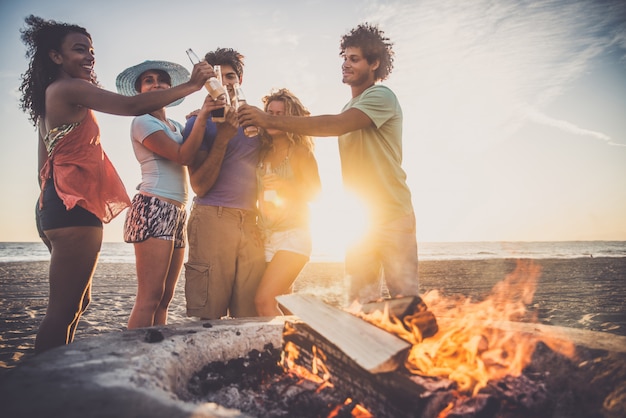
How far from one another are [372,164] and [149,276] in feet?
5.84

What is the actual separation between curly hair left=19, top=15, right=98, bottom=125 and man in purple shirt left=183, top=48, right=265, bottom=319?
1.05 metres

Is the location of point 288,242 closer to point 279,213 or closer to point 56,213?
point 279,213

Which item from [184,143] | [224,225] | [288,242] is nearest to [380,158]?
[288,242]

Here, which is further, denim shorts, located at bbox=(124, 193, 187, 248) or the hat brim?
the hat brim

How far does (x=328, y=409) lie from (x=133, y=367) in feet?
2.87

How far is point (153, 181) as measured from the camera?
279 centimetres

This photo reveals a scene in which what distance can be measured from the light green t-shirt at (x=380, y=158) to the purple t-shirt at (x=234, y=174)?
93 centimetres

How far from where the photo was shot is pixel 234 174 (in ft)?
10.5

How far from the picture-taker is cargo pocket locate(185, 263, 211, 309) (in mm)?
2961

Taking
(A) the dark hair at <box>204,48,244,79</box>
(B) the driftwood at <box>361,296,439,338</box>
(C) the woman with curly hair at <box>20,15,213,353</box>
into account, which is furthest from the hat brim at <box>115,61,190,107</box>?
(B) the driftwood at <box>361,296,439,338</box>

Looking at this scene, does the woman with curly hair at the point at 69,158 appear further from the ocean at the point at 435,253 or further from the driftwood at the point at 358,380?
the ocean at the point at 435,253

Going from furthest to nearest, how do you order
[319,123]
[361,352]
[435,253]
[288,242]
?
[435,253] → [288,242] → [319,123] → [361,352]

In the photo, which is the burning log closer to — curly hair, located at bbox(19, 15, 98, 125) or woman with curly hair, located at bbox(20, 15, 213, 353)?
woman with curly hair, located at bbox(20, 15, 213, 353)

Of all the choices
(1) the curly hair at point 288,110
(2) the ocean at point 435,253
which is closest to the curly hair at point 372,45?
(1) the curly hair at point 288,110
